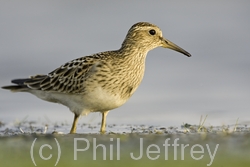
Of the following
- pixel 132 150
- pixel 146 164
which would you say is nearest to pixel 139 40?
pixel 132 150

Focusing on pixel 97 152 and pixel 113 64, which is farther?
pixel 113 64

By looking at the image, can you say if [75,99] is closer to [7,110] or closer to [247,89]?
[7,110]

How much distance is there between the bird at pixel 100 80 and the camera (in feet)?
37.6

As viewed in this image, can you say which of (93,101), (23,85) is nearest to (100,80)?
(93,101)

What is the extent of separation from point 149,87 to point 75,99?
20.3 ft

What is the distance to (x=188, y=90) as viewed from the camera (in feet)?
57.7

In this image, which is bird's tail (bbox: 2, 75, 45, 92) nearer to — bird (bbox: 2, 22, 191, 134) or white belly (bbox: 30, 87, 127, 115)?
bird (bbox: 2, 22, 191, 134)

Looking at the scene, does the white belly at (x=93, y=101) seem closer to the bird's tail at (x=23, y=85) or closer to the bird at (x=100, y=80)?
the bird at (x=100, y=80)

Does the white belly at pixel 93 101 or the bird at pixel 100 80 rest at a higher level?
the bird at pixel 100 80

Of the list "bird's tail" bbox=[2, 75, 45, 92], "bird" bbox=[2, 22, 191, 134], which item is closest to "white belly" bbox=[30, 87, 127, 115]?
"bird" bbox=[2, 22, 191, 134]

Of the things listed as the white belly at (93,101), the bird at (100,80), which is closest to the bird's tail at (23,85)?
the bird at (100,80)

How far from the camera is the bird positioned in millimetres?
11445

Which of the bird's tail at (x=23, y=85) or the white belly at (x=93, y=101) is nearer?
the white belly at (x=93, y=101)

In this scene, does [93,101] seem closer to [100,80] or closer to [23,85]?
[100,80]
